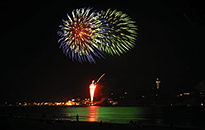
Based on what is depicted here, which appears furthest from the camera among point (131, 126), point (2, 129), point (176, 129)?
point (131, 126)

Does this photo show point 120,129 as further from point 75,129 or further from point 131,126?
point 75,129

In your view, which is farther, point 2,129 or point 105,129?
point 105,129

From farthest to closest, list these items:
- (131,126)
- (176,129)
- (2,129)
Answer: (131,126) < (176,129) < (2,129)

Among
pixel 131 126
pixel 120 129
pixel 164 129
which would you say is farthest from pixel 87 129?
pixel 164 129

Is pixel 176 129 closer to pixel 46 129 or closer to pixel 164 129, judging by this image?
pixel 164 129

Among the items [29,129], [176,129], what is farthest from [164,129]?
[29,129]

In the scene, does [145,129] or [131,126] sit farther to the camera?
[131,126]

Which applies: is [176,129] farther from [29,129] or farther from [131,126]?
[29,129]
